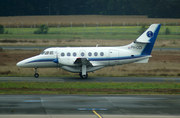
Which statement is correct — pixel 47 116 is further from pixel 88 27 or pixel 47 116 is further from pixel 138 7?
pixel 138 7

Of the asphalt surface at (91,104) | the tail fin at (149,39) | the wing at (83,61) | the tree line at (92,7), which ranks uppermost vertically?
the tree line at (92,7)

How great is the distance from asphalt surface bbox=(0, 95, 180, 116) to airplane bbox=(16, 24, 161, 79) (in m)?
8.98

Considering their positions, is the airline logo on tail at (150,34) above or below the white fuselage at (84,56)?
above

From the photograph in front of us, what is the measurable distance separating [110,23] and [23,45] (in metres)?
34.8

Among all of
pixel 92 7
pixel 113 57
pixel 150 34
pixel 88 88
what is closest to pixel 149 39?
pixel 150 34

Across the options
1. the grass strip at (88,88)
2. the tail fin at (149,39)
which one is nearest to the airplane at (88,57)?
the tail fin at (149,39)

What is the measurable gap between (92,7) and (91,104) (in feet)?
291

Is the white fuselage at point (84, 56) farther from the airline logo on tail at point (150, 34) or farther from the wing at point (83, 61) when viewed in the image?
the airline logo on tail at point (150, 34)

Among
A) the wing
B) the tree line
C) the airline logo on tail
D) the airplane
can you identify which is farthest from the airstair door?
the tree line

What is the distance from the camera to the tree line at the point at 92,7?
89250 millimetres

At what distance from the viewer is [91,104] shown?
15.4 metres

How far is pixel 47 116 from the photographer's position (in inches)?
497

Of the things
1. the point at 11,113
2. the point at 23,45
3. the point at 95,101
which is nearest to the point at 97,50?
the point at 95,101

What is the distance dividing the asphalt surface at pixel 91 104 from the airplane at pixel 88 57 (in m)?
8.98
